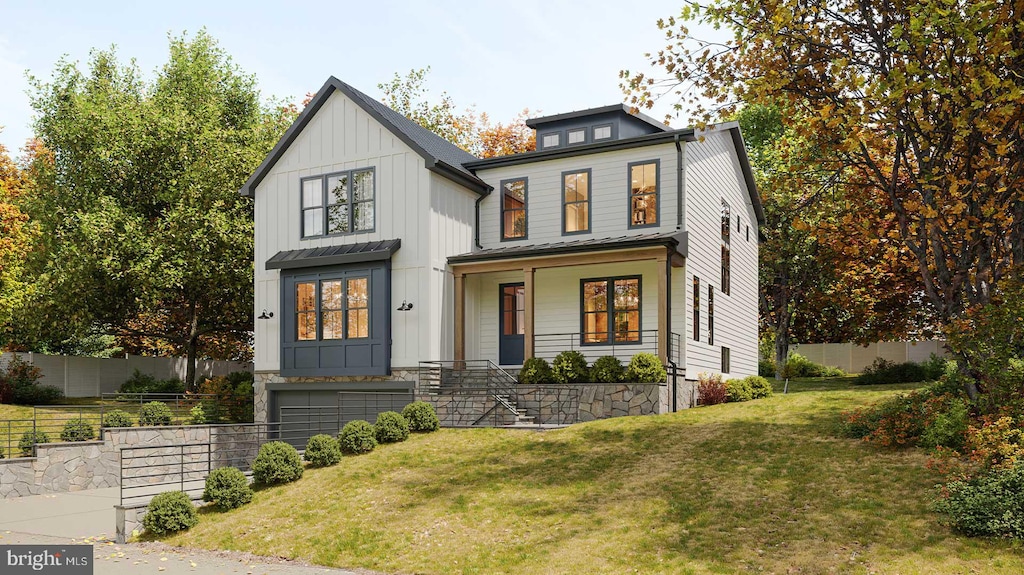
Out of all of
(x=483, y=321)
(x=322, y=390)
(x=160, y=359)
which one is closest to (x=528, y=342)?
(x=483, y=321)

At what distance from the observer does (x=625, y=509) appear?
37.5 ft

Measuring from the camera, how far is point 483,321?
2262 centimetres

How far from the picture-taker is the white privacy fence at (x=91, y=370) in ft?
101

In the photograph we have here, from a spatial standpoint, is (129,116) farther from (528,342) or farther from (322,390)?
(528,342)

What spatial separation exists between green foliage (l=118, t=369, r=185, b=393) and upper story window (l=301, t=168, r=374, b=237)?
10882mm

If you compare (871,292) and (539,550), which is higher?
(871,292)

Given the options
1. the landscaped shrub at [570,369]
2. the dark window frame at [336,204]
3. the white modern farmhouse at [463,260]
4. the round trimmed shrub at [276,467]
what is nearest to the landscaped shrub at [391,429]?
the round trimmed shrub at [276,467]

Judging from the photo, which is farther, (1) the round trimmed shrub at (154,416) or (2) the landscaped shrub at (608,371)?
(1) the round trimmed shrub at (154,416)

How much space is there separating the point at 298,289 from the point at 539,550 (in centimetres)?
1356

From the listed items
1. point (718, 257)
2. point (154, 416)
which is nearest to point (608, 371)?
point (718, 257)

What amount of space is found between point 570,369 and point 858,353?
24374 millimetres

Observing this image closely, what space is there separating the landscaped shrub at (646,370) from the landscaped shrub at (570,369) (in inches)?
41.9

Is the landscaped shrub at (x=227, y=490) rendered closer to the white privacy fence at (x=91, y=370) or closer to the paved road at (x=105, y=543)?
the paved road at (x=105, y=543)

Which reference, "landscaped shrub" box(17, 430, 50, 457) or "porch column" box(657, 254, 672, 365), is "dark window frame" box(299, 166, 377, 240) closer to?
"porch column" box(657, 254, 672, 365)
